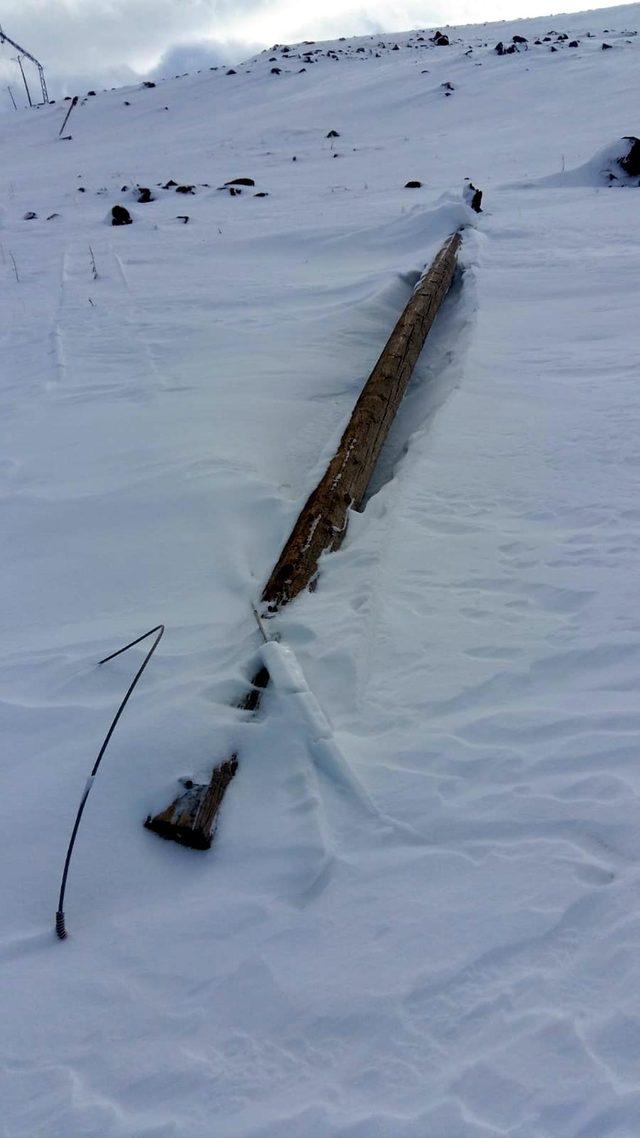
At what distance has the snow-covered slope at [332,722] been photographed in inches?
75.8

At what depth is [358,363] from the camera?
20.7 ft

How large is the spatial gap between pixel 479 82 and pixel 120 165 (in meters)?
9.40

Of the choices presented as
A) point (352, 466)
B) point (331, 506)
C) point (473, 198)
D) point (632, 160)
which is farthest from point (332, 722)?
point (632, 160)

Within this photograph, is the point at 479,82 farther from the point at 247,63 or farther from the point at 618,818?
the point at 618,818

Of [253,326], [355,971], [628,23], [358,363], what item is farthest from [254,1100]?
[628,23]

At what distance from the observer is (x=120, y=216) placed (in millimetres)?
10953

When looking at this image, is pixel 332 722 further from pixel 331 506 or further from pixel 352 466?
pixel 352 466

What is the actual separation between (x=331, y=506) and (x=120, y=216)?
359 inches

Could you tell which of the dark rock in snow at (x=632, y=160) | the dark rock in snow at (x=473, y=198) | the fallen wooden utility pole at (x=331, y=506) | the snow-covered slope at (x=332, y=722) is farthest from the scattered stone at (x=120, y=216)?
the dark rock in snow at (x=632, y=160)

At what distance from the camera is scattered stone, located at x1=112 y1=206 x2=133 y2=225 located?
10.9 metres

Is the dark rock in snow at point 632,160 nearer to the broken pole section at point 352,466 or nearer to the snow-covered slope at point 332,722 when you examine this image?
the snow-covered slope at point 332,722

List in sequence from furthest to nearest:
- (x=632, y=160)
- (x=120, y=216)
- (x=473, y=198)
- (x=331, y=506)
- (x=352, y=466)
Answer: (x=120, y=216) → (x=632, y=160) → (x=473, y=198) → (x=352, y=466) → (x=331, y=506)

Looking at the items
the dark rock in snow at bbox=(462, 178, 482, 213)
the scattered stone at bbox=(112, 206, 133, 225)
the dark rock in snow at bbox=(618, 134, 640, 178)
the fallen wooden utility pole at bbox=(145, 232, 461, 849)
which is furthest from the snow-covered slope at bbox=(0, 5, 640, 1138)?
the scattered stone at bbox=(112, 206, 133, 225)

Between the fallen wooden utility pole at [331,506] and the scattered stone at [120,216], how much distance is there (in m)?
6.34
